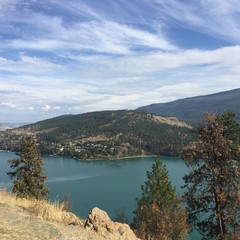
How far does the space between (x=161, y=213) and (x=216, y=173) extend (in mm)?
17351

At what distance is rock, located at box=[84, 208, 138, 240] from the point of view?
8.99 meters

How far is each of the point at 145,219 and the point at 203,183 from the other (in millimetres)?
16524

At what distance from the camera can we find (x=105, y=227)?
9180 millimetres

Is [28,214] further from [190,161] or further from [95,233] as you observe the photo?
[190,161]

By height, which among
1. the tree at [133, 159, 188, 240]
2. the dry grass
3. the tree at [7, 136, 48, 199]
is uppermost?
the dry grass

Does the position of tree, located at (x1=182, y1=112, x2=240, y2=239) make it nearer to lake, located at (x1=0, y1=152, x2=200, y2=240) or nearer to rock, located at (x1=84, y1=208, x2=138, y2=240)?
rock, located at (x1=84, y1=208, x2=138, y2=240)

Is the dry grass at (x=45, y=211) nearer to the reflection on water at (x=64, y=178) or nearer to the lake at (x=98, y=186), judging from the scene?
the lake at (x=98, y=186)

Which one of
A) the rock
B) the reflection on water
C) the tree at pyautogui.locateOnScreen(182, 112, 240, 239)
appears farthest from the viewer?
the reflection on water

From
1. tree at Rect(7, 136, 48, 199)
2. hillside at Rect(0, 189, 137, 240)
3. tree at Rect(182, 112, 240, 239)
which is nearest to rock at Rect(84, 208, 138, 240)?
hillside at Rect(0, 189, 137, 240)

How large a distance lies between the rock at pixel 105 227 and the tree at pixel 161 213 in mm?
14388

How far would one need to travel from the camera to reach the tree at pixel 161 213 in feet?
104

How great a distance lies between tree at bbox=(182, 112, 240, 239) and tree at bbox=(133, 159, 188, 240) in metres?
2.27

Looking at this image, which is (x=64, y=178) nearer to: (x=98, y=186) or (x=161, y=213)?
(x=98, y=186)

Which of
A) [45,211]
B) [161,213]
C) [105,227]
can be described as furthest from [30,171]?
[105,227]
